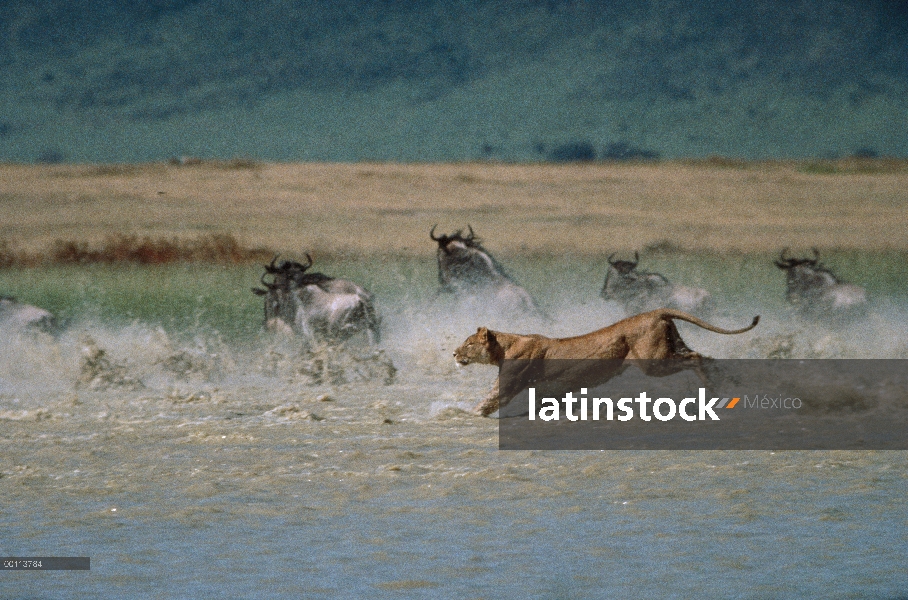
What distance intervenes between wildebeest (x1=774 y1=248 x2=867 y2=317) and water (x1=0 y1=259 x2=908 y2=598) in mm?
4882

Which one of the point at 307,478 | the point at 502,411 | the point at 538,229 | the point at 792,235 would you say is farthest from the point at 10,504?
the point at 792,235

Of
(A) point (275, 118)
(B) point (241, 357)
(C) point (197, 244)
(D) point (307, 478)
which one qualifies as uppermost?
(A) point (275, 118)

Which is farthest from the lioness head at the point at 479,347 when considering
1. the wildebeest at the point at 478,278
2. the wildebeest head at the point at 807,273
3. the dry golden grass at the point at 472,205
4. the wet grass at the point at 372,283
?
the wildebeest head at the point at 807,273

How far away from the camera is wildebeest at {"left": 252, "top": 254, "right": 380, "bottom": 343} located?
→ 45.4 ft

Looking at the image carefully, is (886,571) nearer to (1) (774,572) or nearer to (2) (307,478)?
(1) (774,572)

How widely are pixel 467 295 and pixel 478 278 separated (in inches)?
7.7

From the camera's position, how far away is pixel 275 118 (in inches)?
731

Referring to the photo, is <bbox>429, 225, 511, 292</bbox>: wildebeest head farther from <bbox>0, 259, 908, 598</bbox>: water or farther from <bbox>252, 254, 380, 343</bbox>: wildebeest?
<bbox>0, 259, 908, 598</bbox>: water

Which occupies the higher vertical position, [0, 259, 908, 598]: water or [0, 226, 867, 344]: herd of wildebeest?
[0, 226, 867, 344]: herd of wildebeest

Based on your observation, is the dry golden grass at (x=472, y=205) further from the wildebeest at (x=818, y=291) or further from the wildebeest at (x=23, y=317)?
the wildebeest at (x=23, y=317)

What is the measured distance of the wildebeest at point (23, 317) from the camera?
14.9 m

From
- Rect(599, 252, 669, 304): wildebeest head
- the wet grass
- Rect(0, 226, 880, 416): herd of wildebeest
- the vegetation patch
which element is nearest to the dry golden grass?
the vegetation patch

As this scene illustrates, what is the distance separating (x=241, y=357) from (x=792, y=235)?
728 centimetres

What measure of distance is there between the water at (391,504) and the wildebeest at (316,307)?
810 mm
